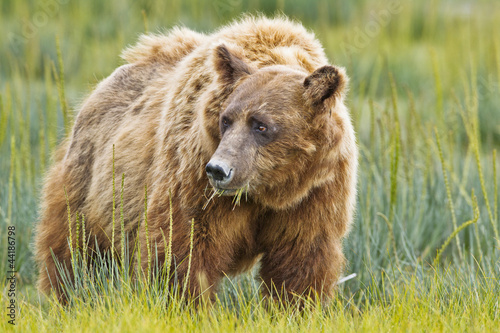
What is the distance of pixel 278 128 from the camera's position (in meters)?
3.64

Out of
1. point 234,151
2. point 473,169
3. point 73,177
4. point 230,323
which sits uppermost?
point 234,151

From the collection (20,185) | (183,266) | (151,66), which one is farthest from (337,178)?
(20,185)

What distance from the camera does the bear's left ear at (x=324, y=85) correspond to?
11.7ft

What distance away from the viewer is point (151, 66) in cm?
498

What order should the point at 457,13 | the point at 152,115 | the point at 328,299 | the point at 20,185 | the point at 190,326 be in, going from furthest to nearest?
the point at 457,13 → the point at 20,185 → the point at 152,115 → the point at 328,299 → the point at 190,326

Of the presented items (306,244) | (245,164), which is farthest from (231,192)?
(306,244)

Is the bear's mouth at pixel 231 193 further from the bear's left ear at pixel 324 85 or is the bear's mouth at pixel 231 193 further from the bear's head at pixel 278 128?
the bear's left ear at pixel 324 85

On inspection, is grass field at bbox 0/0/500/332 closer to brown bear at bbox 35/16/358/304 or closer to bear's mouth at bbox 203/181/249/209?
brown bear at bbox 35/16/358/304

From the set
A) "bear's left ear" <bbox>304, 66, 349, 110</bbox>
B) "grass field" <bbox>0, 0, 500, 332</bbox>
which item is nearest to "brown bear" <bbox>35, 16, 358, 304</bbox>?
"bear's left ear" <bbox>304, 66, 349, 110</bbox>

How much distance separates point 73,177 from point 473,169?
366 centimetres

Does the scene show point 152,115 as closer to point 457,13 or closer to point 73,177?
point 73,177

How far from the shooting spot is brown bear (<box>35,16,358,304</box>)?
3631mm

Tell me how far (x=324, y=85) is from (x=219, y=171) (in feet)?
2.38

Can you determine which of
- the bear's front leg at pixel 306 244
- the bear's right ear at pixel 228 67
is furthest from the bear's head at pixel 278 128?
the bear's front leg at pixel 306 244
